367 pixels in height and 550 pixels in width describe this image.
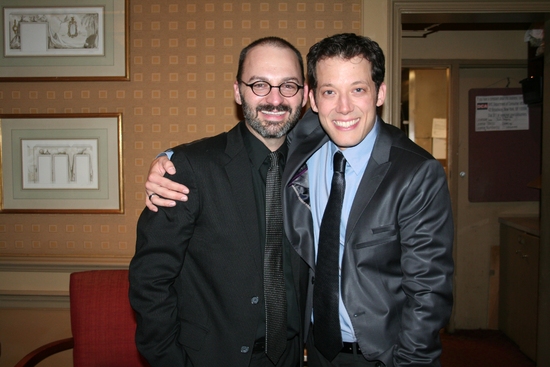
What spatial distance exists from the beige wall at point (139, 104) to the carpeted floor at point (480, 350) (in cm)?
280

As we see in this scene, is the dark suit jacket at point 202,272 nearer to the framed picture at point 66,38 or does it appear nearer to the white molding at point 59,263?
the white molding at point 59,263

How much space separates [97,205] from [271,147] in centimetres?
151

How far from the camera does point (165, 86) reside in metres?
2.62

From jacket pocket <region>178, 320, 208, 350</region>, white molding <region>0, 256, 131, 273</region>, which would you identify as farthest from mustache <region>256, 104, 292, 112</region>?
white molding <region>0, 256, 131, 273</region>

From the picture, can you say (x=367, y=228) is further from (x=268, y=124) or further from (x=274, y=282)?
(x=268, y=124)

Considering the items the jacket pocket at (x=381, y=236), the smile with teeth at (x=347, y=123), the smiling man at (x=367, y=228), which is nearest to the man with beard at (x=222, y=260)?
the smiling man at (x=367, y=228)

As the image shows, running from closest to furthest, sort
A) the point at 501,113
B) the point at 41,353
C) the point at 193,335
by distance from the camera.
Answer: the point at 193,335 < the point at 41,353 < the point at 501,113

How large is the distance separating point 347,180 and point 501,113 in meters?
3.21

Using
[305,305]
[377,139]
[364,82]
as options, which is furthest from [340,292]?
[364,82]

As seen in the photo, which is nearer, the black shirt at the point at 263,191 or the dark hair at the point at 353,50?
the dark hair at the point at 353,50

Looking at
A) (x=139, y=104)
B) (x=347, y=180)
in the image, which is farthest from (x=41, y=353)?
(x=347, y=180)

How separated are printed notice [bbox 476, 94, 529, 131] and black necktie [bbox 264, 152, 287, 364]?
3260mm

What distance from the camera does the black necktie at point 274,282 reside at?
150 cm

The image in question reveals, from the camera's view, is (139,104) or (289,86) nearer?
(289,86)
